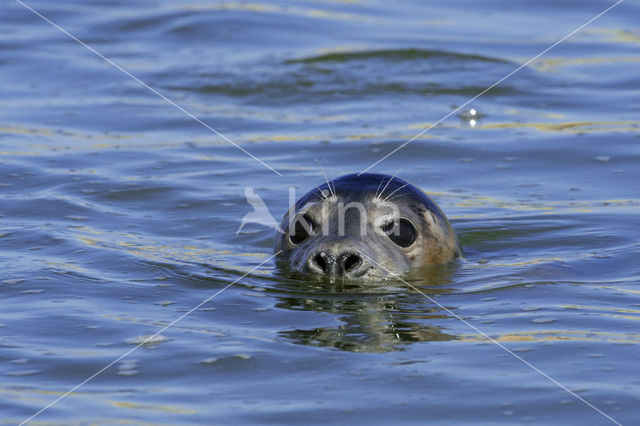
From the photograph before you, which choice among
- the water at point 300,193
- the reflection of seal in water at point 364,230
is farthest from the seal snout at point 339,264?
the water at point 300,193

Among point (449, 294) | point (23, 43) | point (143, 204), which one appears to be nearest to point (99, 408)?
point (449, 294)

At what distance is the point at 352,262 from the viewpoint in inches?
244

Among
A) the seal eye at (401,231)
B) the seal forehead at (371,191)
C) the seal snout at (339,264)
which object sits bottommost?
the seal snout at (339,264)

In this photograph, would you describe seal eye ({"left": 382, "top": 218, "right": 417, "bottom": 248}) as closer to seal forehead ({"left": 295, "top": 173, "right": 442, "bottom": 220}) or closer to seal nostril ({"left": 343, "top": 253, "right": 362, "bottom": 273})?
seal forehead ({"left": 295, "top": 173, "right": 442, "bottom": 220})

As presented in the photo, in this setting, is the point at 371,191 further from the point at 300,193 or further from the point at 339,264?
the point at 300,193

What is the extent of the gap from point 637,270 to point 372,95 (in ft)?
19.3

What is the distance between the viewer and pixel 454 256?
7176 mm

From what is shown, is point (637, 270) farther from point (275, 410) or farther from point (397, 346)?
point (275, 410)

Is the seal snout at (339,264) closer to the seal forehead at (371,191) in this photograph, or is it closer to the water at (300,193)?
the water at (300,193)

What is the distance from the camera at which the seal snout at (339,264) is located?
6.13 metres

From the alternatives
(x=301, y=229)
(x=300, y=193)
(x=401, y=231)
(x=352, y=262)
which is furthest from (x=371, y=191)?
(x=300, y=193)

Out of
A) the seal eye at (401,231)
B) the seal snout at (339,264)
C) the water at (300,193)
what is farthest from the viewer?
the seal eye at (401,231)

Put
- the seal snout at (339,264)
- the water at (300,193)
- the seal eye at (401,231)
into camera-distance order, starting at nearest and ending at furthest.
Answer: the water at (300,193)
the seal snout at (339,264)
the seal eye at (401,231)

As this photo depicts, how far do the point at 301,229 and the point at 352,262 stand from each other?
656mm
